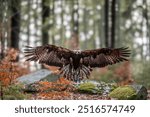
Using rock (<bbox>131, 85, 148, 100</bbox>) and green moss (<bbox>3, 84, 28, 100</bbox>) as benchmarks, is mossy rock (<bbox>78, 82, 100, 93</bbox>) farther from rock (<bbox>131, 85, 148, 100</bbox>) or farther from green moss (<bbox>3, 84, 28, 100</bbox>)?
green moss (<bbox>3, 84, 28, 100</bbox>)

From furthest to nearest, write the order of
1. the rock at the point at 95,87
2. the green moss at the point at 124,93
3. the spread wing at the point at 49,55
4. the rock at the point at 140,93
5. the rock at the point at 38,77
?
the rock at the point at 38,77
the rock at the point at 95,87
the spread wing at the point at 49,55
the rock at the point at 140,93
the green moss at the point at 124,93

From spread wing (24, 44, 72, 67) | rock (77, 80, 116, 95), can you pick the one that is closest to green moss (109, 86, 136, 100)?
rock (77, 80, 116, 95)

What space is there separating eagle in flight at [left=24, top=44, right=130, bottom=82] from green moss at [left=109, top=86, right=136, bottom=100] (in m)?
0.82

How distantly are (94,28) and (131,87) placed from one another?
128 feet

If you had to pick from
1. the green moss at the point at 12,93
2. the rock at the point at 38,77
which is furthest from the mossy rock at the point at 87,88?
the green moss at the point at 12,93

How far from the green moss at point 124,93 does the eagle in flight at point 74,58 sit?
2.68ft

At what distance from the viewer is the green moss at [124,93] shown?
10906mm

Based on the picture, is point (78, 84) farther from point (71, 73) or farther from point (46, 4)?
point (46, 4)

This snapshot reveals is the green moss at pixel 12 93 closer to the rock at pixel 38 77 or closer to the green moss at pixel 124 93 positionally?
the rock at pixel 38 77

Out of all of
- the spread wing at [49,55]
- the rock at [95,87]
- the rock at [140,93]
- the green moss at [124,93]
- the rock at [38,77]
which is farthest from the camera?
the rock at [38,77]

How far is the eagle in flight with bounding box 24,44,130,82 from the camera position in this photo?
38.5 feet

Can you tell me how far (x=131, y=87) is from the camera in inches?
448

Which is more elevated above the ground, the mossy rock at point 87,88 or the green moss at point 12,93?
the green moss at point 12,93

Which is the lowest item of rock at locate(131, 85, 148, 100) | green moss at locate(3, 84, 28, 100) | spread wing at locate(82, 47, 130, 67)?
rock at locate(131, 85, 148, 100)
